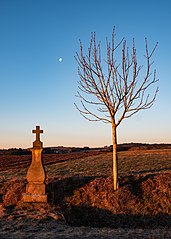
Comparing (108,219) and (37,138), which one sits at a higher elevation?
(37,138)

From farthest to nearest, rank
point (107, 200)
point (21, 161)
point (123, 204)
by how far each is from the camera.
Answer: point (21, 161)
point (107, 200)
point (123, 204)

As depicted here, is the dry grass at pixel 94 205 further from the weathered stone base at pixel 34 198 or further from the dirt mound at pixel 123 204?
the weathered stone base at pixel 34 198

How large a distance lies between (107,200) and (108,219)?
1.09 meters

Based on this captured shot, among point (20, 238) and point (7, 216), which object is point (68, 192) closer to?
point (7, 216)

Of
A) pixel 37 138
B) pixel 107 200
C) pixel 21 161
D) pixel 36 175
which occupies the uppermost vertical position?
pixel 37 138

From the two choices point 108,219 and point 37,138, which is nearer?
point 108,219

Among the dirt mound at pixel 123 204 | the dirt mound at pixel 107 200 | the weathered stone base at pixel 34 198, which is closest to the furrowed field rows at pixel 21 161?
the dirt mound at pixel 107 200

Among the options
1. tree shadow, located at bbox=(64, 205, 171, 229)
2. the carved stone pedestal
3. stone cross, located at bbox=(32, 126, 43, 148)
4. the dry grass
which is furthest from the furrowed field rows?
tree shadow, located at bbox=(64, 205, 171, 229)

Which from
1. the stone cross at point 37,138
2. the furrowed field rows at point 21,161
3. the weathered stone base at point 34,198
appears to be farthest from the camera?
the furrowed field rows at point 21,161

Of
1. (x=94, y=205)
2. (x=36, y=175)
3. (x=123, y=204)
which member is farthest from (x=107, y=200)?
(x=36, y=175)

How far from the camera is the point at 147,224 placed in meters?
10.1

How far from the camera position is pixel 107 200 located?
11.5m

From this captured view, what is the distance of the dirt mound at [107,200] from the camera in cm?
1038

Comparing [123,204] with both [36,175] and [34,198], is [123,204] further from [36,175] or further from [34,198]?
[36,175]
